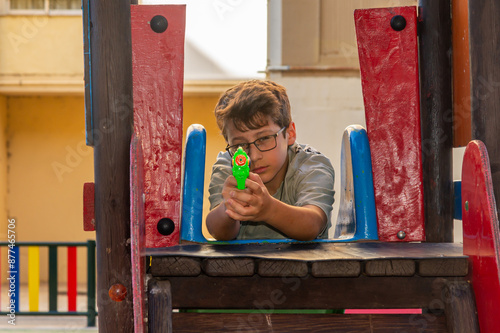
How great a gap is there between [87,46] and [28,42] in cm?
811

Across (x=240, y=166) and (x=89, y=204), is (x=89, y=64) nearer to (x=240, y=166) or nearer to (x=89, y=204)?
(x=89, y=204)

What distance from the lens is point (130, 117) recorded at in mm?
1660

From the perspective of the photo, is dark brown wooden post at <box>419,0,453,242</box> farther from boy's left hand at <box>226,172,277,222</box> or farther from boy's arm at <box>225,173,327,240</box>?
boy's left hand at <box>226,172,277,222</box>

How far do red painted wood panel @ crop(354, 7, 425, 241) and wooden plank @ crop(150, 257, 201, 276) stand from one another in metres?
0.82

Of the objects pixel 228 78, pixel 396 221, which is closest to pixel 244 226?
pixel 396 221

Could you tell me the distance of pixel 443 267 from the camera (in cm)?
157

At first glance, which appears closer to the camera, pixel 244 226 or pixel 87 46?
pixel 87 46

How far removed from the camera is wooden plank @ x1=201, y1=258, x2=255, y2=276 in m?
1.51

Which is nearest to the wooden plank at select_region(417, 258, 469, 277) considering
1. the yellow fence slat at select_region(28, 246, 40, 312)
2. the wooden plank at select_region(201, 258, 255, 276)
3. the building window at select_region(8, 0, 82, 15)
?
the wooden plank at select_region(201, 258, 255, 276)

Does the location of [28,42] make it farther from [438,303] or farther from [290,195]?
[438,303]

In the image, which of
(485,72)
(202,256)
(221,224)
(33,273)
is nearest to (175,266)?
(202,256)

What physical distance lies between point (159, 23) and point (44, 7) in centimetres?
825

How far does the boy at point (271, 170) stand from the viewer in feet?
6.25

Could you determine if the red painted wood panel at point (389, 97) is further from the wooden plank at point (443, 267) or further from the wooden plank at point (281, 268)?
the wooden plank at point (281, 268)
